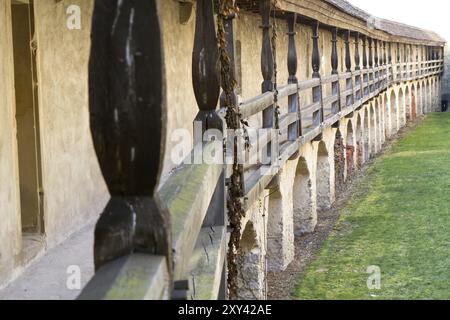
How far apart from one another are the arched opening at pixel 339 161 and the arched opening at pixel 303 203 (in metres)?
3.83

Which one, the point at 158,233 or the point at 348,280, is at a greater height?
the point at 158,233

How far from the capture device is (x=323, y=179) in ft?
48.2

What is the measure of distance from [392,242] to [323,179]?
3109 millimetres

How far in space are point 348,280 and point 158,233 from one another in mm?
7838

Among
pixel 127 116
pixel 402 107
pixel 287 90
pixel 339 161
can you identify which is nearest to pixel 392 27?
pixel 402 107

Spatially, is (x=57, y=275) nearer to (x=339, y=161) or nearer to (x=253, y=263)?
(x=253, y=263)

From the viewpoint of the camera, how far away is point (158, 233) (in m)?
2.24

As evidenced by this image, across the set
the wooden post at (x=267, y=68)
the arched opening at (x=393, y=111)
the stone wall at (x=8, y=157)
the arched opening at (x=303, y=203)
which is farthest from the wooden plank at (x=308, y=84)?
the arched opening at (x=393, y=111)

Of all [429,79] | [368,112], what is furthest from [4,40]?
[429,79]

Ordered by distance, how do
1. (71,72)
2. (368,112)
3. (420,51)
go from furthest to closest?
(420,51), (368,112), (71,72)

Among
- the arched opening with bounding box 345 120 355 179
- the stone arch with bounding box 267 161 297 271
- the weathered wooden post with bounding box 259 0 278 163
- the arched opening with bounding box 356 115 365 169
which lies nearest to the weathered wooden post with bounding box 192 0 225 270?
the weathered wooden post with bounding box 259 0 278 163

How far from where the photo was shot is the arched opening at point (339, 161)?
16.2 metres

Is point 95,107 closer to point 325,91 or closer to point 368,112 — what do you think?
point 325,91

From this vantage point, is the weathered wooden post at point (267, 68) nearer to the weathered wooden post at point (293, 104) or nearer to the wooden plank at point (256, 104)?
the wooden plank at point (256, 104)
